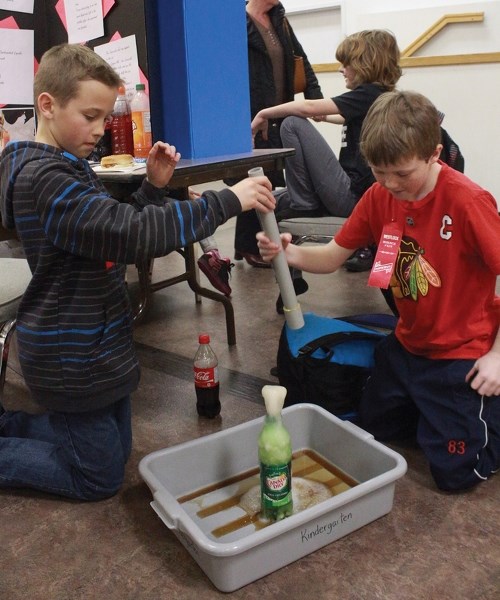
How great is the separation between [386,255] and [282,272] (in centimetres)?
25

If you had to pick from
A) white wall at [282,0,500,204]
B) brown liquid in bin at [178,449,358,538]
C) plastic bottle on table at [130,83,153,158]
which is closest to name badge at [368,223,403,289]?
brown liquid in bin at [178,449,358,538]

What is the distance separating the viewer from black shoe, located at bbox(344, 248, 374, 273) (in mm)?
3131

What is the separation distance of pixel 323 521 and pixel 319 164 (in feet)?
5.08

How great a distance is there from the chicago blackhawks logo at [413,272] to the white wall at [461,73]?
2.78 meters

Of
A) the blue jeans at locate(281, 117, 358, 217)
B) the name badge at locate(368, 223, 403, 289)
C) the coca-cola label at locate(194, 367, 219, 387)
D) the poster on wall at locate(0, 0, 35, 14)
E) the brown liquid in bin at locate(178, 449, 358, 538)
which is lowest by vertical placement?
the brown liquid in bin at locate(178, 449, 358, 538)

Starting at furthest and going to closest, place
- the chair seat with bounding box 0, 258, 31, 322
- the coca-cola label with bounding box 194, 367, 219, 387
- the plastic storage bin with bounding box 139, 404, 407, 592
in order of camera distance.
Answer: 1. the coca-cola label with bounding box 194, 367, 219, 387
2. the chair seat with bounding box 0, 258, 31, 322
3. the plastic storage bin with bounding box 139, 404, 407, 592

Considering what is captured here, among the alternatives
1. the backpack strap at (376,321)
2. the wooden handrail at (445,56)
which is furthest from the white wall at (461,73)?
the backpack strap at (376,321)

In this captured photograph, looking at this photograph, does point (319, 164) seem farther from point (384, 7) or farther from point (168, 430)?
point (384, 7)

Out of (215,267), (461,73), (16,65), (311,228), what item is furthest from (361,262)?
(16,65)

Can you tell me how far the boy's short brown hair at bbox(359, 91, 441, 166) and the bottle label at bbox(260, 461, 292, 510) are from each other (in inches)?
25.8

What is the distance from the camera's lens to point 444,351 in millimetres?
1425

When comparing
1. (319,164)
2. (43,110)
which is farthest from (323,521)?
(319,164)

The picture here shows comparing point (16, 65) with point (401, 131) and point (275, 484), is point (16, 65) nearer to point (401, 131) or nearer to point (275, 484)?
point (401, 131)

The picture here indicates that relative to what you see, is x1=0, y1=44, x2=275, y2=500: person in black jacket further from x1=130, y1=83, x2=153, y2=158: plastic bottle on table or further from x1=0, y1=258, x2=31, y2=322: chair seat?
x1=130, y1=83, x2=153, y2=158: plastic bottle on table
